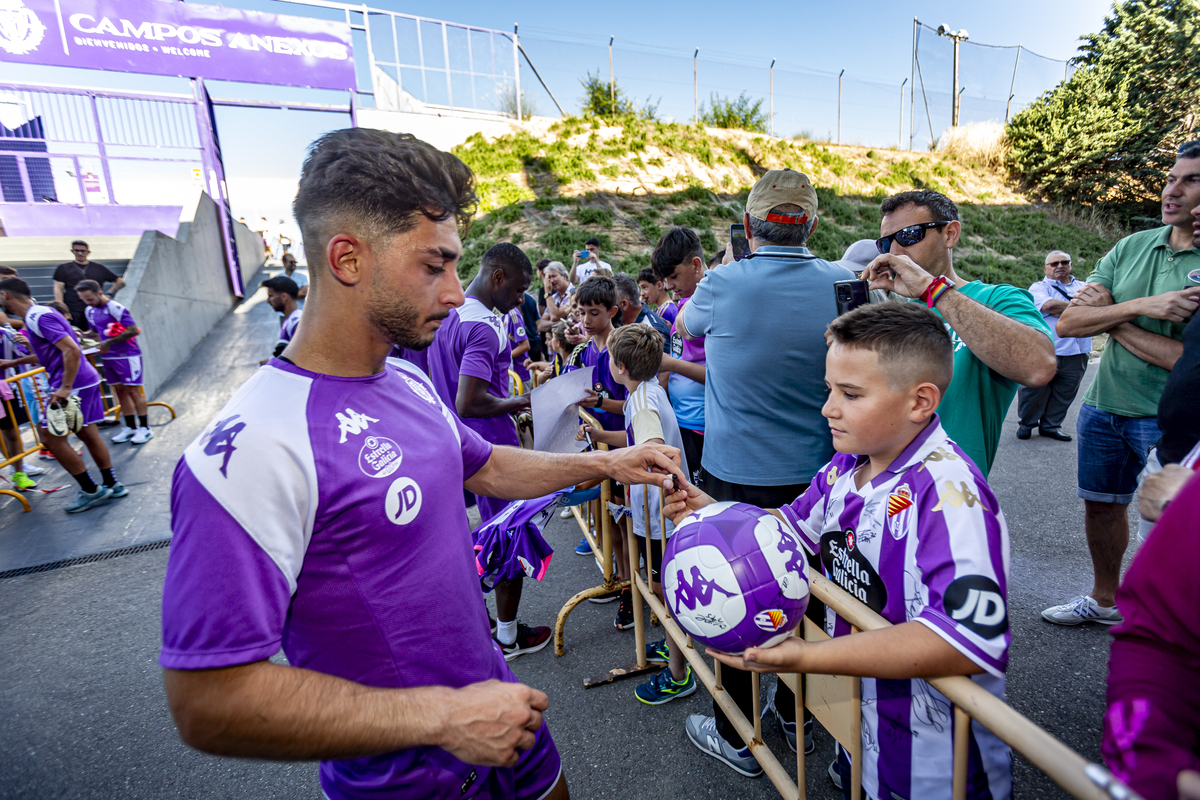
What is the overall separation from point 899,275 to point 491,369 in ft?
7.70

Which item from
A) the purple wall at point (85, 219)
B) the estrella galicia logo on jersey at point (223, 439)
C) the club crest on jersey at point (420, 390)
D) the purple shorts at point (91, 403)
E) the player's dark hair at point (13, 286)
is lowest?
the purple shorts at point (91, 403)

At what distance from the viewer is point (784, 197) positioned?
2.62 m

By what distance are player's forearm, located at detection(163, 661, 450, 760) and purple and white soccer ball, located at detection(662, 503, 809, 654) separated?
0.69 m

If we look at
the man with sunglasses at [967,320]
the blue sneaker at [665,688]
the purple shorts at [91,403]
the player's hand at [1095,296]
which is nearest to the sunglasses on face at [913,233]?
the man with sunglasses at [967,320]

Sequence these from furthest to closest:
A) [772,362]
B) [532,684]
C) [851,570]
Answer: [532,684]
[772,362]
[851,570]

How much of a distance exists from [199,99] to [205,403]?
31.9ft

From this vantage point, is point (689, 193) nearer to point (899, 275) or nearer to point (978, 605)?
point (899, 275)

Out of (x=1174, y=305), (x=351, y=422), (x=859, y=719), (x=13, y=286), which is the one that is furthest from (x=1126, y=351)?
(x=13, y=286)

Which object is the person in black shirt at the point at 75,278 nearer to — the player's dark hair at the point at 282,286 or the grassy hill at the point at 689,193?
the player's dark hair at the point at 282,286

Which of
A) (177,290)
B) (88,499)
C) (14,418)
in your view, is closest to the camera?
(88,499)

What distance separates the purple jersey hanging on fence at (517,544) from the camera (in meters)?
3.09

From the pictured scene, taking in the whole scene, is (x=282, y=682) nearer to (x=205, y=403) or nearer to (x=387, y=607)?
(x=387, y=607)

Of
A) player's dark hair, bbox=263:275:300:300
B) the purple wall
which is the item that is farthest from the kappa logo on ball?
player's dark hair, bbox=263:275:300:300

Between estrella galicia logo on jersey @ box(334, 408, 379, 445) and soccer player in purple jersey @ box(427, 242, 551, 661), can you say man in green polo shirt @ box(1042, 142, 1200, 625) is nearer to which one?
soccer player in purple jersey @ box(427, 242, 551, 661)
